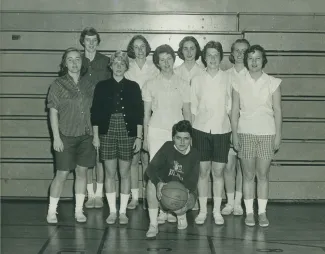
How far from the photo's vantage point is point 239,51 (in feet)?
21.9

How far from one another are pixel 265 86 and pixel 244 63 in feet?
1.16

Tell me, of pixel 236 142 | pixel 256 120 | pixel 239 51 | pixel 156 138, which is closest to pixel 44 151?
pixel 156 138


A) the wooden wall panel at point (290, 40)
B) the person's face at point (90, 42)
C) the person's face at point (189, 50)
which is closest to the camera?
the person's face at point (189, 50)

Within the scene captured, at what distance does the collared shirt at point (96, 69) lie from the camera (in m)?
6.94

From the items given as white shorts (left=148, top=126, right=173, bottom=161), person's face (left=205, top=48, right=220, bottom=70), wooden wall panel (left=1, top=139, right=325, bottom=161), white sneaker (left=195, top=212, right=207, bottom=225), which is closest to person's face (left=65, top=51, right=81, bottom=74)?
white shorts (left=148, top=126, right=173, bottom=161)

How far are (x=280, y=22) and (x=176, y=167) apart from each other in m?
2.95

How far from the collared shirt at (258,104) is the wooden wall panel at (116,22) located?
177 centimetres

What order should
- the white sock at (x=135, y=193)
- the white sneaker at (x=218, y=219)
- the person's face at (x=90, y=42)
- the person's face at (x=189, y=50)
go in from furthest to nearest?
the white sock at (x=135, y=193), the person's face at (x=90, y=42), the person's face at (x=189, y=50), the white sneaker at (x=218, y=219)

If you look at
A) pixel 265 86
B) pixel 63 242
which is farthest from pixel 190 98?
pixel 63 242

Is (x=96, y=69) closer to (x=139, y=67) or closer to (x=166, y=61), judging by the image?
(x=139, y=67)

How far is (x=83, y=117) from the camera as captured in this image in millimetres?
6359

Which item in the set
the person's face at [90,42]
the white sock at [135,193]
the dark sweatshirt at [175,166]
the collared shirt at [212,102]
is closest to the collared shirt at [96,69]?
the person's face at [90,42]

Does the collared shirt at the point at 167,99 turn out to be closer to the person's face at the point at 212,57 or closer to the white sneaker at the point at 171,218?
the person's face at the point at 212,57

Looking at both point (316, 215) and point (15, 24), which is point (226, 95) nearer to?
point (316, 215)
